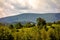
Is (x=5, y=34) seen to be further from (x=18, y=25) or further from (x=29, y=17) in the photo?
(x=29, y=17)

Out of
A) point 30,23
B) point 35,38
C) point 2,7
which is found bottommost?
point 35,38

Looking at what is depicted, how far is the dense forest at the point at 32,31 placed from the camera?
244 inches

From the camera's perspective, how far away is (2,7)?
6160mm

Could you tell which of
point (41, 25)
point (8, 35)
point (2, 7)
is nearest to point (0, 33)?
point (8, 35)

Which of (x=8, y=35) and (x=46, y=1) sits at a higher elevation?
(x=46, y=1)

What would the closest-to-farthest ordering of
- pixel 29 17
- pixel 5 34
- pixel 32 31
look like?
pixel 5 34
pixel 29 17
pixel 32 31

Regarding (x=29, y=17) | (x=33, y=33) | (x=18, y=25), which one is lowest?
(x=33, y=33)

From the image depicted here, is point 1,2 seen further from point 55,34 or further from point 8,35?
point 55,34

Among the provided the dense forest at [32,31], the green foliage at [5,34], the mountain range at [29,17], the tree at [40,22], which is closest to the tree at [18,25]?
the dense forest at [32,31]

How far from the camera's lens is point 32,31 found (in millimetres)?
6371

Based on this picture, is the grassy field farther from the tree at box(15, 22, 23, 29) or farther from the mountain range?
the mountain range

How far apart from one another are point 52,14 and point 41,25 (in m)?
0.43

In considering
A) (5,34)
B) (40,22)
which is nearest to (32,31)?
(40,22)

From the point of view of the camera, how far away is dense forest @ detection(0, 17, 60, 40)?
20.3 feet
